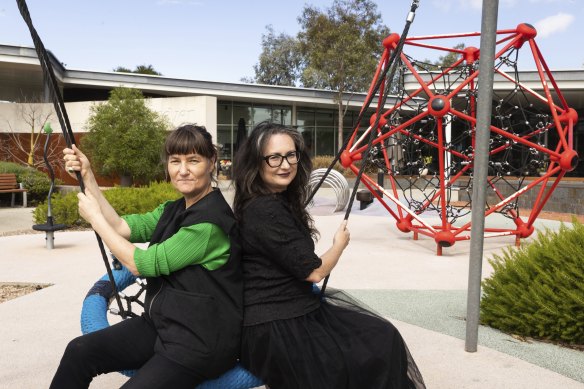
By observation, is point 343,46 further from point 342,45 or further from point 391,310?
point 391,310

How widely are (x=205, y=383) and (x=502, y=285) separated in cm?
287

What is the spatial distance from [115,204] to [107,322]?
822 centimetres

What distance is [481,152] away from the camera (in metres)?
3.42

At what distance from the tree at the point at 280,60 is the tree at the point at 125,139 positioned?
31.0 meters

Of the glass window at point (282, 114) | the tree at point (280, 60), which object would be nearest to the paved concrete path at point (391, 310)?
the glass window at point (282, 114)

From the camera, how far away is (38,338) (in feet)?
13.0

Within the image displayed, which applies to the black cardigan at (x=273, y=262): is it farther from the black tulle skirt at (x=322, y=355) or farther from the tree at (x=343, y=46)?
the tree at (x=343, y=46)

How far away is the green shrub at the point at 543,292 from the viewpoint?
Result: 3713 mm

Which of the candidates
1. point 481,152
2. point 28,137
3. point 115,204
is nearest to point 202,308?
point 481,152

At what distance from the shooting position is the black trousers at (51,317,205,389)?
199 cm

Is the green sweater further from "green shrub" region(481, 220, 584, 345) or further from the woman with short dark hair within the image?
"green shrub" region(481, 220, 584, 345)

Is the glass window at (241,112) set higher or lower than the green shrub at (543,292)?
higher

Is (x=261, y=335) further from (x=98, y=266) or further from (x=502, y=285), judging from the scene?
(x=98, y=266)

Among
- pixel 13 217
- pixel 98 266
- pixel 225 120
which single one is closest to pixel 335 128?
pixel 225 120
